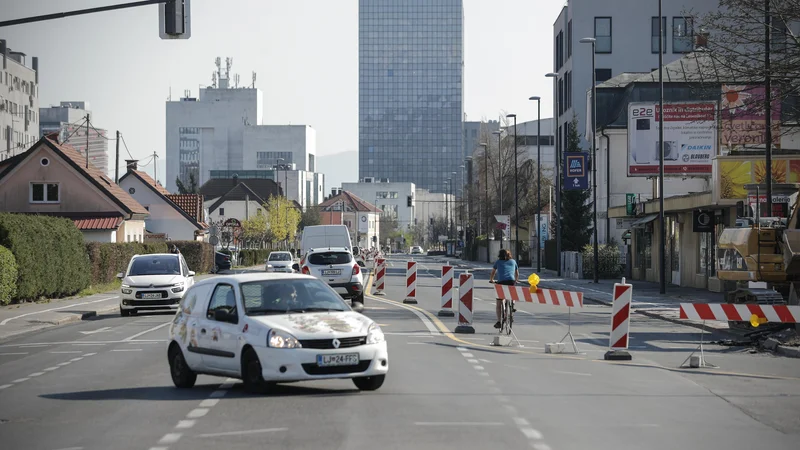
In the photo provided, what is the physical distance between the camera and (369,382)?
42.7 feet

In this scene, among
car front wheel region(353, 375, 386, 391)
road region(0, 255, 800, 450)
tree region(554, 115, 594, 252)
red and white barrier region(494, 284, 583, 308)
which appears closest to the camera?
road region(0, 255, 800, 450)

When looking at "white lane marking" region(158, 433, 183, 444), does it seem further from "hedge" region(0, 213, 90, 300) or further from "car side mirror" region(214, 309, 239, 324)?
"hedge" region(0, 213, 90, 300)

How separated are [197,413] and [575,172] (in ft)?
149

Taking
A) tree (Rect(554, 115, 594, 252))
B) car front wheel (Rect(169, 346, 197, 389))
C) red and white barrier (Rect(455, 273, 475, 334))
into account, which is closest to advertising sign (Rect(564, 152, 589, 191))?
tree (Rect(554, 115, 594, 252))

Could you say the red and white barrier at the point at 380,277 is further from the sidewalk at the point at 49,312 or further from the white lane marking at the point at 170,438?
the white lane marking at the point at 170,438

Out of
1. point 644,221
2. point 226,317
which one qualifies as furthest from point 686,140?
point 226,317

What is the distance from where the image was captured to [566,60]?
87.1 m

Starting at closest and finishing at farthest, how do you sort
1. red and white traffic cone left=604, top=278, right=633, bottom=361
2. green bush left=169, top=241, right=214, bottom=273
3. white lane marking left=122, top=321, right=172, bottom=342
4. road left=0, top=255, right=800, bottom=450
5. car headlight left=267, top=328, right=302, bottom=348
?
road left=0, top=255, right=800, bottom=450 → car headlight left=267, top=328, right=302, bottom=348 → red and white traffic cone left=604, top=278, right=633, bottom=361 → white lane marking left=122, top=321, right=172, bottom=342 → green bush left=169, top=241, right=214, bottom=273

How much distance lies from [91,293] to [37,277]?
21.9 ft

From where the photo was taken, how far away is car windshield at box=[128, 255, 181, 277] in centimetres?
3070

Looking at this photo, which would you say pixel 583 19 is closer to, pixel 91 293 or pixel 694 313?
pixel 91 293

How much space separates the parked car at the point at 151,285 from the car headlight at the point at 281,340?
17.9m

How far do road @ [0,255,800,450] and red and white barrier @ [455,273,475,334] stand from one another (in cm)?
230

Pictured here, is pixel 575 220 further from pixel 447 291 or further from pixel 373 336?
pixel 373 336
